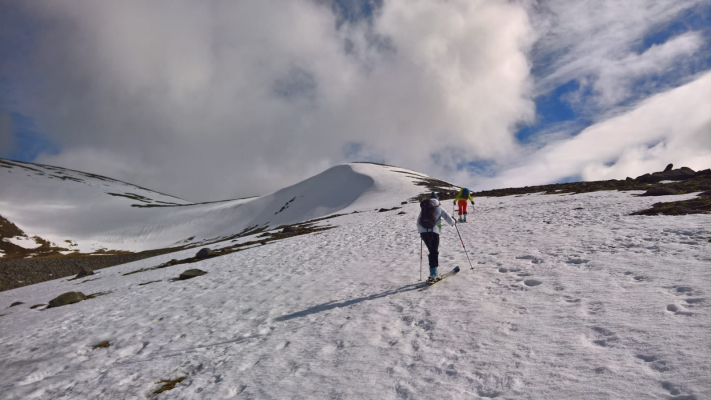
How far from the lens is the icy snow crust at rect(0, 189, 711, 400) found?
4656 millimetres

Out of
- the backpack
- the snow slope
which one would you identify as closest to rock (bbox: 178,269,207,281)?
the backpack

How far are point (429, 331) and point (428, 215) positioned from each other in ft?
13.3

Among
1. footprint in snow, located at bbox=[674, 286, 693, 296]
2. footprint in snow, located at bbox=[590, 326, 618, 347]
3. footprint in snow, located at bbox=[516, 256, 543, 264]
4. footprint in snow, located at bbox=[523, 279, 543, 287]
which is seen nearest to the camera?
footprint in snow, located at bbox=[590, 326, 618, 347]

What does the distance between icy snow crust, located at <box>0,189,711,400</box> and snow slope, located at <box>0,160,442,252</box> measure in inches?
1603

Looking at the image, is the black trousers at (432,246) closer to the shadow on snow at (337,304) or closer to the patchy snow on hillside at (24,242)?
the shadow on snow at (337,304)

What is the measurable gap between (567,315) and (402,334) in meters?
3.29

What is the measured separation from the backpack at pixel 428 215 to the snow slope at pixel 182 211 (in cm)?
4162

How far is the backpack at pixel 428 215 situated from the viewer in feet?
31.8

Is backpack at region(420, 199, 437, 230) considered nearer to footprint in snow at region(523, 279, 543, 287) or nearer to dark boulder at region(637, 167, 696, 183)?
footprint in snow at region(523, 279, 543, 287)

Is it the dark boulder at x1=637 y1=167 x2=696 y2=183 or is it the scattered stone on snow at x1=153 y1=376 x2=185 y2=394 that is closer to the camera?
the scattered stone on snow at x1=153 y1=376 x2=185 y2=394

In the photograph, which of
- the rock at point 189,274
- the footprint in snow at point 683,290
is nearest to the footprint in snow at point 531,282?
the footprint in snow at point 683,290

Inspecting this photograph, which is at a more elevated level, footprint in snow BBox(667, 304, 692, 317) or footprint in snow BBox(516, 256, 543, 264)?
footprint in snow BBox(516, 256, 543, 264)

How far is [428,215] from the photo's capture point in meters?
9.83

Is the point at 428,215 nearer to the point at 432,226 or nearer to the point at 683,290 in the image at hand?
the point at 432,226
